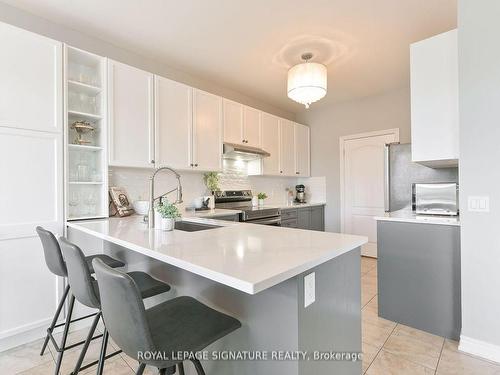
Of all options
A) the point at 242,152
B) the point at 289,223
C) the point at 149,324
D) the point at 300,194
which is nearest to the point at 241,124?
the point at 242,152

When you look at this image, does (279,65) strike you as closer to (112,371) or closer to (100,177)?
(100,177)

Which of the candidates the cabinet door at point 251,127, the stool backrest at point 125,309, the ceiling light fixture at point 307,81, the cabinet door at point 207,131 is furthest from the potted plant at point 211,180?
the stool backrest at point 125,309

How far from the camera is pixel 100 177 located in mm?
2572

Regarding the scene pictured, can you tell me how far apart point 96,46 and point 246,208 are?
2529mm

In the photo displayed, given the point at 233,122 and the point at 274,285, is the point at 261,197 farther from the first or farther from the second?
the point at 274,285

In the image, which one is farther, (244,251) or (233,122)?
(233,122)

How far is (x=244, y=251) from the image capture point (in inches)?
44.3

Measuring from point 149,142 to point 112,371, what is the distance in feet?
6.43

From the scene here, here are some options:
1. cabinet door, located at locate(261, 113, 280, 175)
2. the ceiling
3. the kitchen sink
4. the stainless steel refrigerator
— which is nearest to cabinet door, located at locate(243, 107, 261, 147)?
cabinet door, located at locate(261, 113, 280, 175)

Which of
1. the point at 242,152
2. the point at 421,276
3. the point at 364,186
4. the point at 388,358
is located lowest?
the point at 388,358

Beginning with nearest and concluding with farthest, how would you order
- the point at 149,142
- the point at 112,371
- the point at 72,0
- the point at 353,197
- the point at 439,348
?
the point at 112,371
the point at 439,348
the point at 72,0
the point at 149,142
the point at 353,197

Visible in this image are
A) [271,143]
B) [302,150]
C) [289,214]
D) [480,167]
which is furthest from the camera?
[302,150]

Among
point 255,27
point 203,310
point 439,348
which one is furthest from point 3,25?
point 439,348

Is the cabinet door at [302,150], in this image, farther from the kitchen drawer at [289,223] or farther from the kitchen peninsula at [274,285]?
the kitchen peninsula at [274,285]
